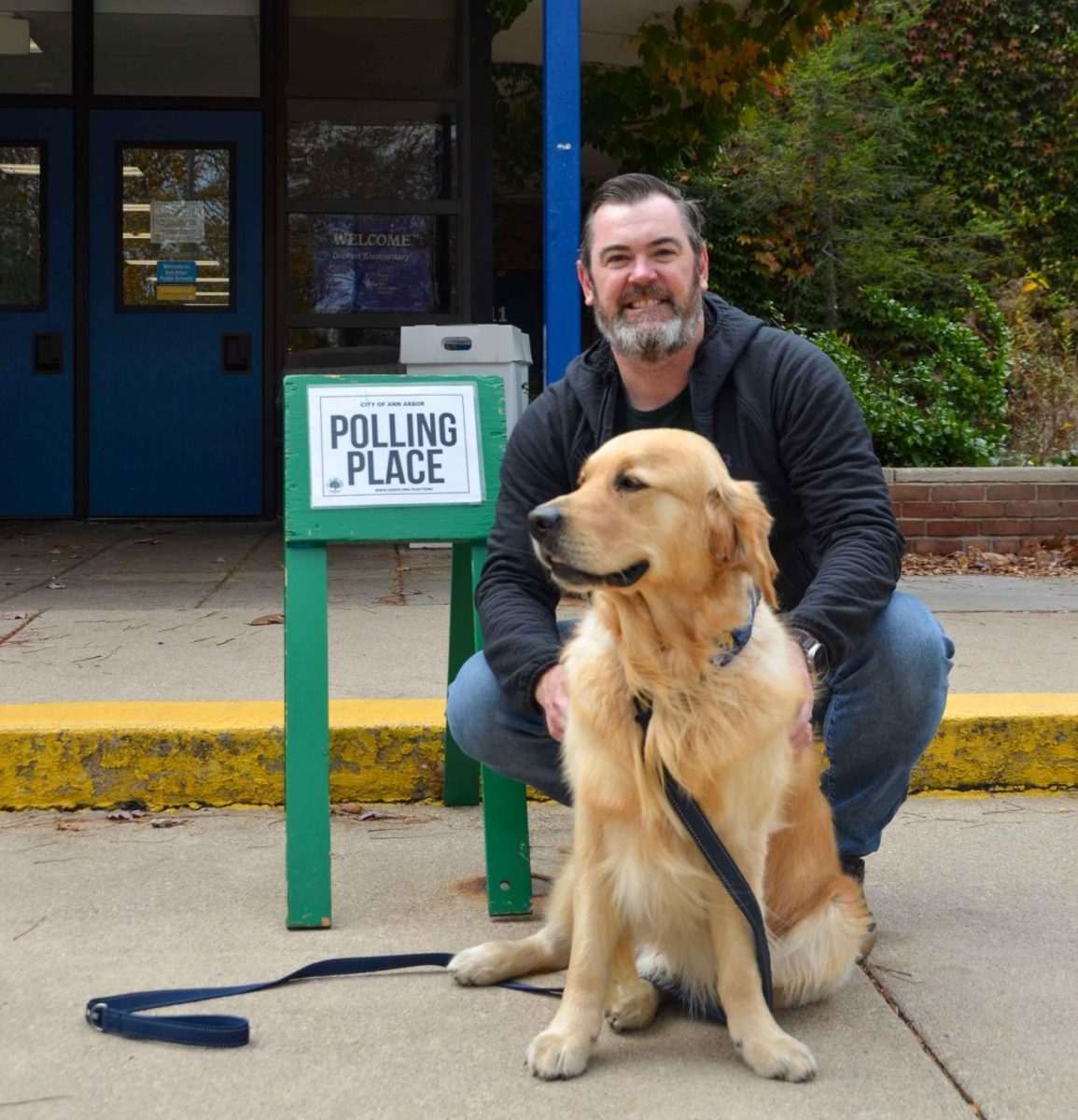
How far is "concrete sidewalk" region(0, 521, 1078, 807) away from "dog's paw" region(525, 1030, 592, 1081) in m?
1.82

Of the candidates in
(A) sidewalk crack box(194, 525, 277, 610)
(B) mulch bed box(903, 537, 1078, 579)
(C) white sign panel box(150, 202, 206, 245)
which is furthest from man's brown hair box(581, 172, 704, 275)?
(C) white sign panel box(150, 202, 206, 245)

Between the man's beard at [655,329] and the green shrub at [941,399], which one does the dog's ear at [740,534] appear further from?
the green shrub at [941,399]

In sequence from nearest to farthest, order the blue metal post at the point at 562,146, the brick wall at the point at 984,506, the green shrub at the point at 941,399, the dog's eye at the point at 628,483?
the dog's eye at the point at 628,483 < the blue metal post at the point at 562,146 < the brick wall at the point at 984,506 < the green shrub at the point at 941,399

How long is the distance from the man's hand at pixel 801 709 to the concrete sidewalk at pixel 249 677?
1.75 m

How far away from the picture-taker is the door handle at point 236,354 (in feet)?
30.5

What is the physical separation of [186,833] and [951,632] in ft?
11.7

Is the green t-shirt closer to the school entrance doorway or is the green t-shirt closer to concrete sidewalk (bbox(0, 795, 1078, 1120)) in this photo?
concrete sidewalk (bbox(0, 795, 1078, 1120))

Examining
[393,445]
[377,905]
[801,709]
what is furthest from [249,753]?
[801,709]

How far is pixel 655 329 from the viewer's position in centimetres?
330

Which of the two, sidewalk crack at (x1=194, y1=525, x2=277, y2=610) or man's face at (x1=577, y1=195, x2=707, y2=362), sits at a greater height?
man's face at (x1=577, y1=195, x2=707, y2=362)

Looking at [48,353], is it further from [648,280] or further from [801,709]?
[801,709]

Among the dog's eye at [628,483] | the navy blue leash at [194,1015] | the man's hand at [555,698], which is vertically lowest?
the navy blue leash at [194,1015]

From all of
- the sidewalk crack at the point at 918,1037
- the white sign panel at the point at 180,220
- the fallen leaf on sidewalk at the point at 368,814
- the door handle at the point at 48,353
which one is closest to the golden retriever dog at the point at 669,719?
the sidewalk crack at the point at 918,1037

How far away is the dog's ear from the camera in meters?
2.63
